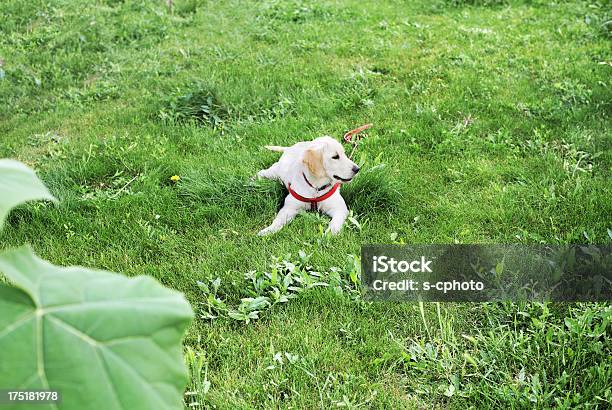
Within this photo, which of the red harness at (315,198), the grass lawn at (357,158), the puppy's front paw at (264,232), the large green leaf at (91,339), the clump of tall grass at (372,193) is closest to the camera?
the large green leaf at (91,339)

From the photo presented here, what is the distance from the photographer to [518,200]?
4.04 m

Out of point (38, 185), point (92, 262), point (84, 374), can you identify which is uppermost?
point (38, 185)

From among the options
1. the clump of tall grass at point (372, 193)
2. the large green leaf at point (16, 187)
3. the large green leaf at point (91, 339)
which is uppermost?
the large green leaf at point (16, 187)

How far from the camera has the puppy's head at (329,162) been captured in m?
3.90

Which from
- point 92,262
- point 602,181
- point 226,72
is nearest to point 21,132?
point 226,72

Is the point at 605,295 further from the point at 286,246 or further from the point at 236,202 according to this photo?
the point at 236,202

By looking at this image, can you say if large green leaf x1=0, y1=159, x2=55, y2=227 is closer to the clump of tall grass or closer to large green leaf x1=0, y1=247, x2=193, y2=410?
large green leaf x1=0, y1=247, x2=193, y2=410

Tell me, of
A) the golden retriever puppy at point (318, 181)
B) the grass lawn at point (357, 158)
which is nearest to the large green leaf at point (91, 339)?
the grass lawn at point (357, 158)

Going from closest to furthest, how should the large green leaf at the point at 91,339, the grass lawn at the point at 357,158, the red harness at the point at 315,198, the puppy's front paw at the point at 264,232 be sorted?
the large green leaf at the point at 91,339
the grass lawn at the point at 357,158
the puppy's front paw at the point at 264,232
the red harness at the point at 315,198

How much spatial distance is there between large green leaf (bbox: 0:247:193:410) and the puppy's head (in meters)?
3.28

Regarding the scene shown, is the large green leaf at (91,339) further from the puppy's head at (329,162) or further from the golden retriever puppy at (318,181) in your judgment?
the puppy's head at (329,162)

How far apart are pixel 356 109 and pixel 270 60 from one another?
1756 mm

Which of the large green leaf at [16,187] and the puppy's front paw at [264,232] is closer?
the large green leaf at [16,187]

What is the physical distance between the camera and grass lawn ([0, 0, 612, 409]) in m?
2.70
